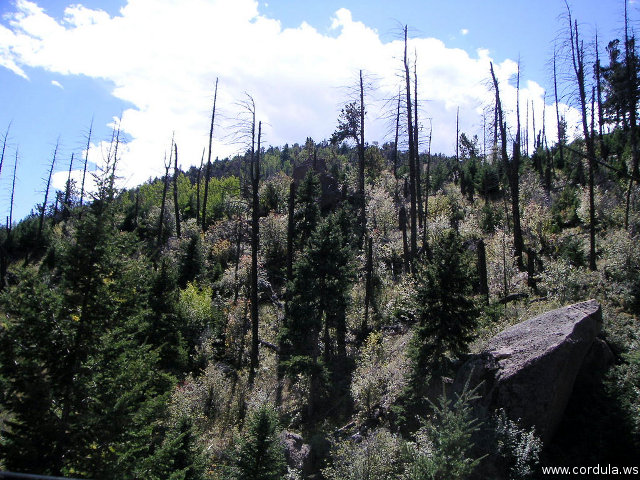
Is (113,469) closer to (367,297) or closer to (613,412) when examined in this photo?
(613,412)

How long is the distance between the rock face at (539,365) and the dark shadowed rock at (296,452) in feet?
19.6

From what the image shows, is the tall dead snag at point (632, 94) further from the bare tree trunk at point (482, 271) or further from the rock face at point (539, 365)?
the rock face at point (539, 365)

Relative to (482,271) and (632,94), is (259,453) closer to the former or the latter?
(482,271)

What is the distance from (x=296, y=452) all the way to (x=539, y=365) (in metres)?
8.51

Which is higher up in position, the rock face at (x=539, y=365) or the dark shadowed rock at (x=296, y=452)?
the rock face at (x=539, y=365)

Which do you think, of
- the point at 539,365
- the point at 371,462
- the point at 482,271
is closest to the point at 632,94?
the point at 482,271

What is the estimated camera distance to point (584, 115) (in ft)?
74.4

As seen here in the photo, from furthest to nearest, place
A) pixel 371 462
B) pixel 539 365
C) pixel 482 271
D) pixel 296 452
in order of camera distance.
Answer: pixel 482 271 → pixel 296 452 → pixel 539 365 → pixel 371 462

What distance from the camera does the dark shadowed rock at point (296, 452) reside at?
1441cm

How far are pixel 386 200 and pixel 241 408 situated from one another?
22.8 m

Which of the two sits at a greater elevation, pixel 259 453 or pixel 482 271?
pixel 482 271

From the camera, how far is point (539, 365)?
11.5 metres

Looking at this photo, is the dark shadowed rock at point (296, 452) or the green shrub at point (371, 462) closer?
the green shrub at point (371, 462)

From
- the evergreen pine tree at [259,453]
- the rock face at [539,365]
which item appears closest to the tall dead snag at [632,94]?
the rock face at [539,365]
